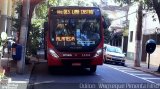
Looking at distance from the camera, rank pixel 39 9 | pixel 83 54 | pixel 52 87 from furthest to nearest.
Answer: pixel 39 9 → pixel 83 54 → pixel 52 87

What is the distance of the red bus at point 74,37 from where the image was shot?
66.0 feet

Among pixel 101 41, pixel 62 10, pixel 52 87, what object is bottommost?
pixel 52 87

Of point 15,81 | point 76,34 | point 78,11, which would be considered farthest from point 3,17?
point 15,81

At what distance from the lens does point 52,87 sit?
51.0ft

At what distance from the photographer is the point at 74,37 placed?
20422 mm

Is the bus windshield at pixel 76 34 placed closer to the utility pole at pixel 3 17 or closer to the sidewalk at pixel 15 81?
the sidewalk at pixel 15 81

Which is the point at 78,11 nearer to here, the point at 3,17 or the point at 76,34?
the point at 76,34

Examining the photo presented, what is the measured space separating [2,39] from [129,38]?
3263cm

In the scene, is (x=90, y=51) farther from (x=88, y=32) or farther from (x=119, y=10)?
(x=119, y=10)

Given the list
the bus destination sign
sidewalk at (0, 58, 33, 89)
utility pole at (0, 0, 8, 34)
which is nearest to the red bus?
the bus destination sign

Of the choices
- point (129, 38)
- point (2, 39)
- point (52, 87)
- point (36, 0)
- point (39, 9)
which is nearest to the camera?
point (52, 87)

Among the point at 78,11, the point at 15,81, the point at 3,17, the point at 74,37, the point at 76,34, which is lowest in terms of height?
the point at 15,81

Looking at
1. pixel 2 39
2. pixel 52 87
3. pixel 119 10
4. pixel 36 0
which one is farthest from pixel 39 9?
pixel 119 10

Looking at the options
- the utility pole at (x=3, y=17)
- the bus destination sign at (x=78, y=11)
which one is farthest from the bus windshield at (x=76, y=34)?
the utility pole at (x=3, y=17)
